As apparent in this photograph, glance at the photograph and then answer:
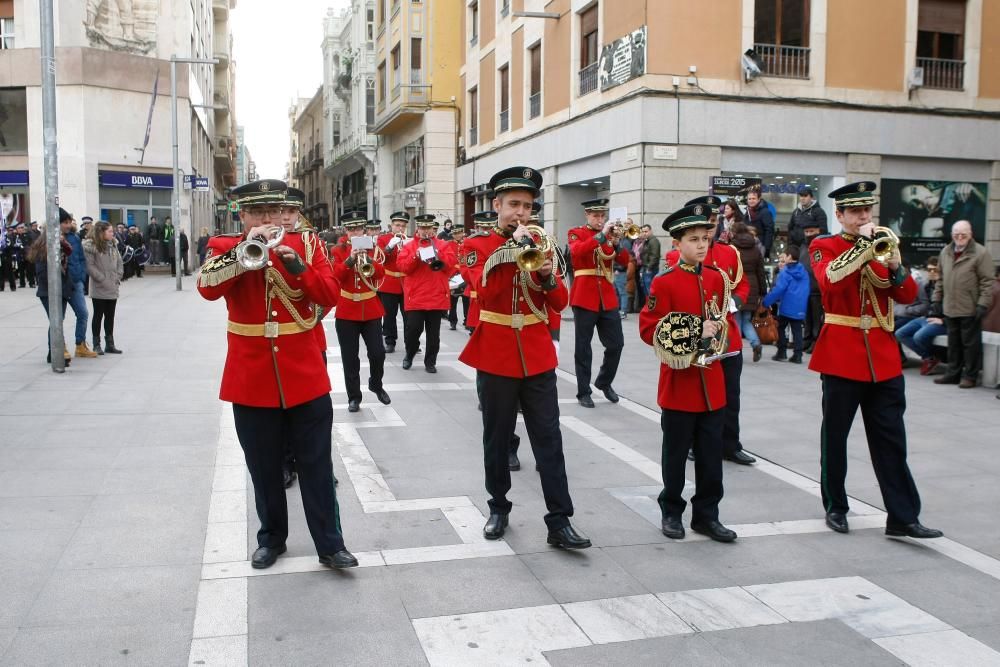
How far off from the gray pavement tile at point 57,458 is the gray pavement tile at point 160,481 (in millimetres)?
299

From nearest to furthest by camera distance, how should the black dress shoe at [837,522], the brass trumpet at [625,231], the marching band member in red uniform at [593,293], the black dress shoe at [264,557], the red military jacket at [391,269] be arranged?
the black dress shoe at [264,557] < the black dress shoe at [837,522] < the brass trumpet at [625,231] < the marching band member in red uniform at [593,293] < the red military jacket at [391,269]

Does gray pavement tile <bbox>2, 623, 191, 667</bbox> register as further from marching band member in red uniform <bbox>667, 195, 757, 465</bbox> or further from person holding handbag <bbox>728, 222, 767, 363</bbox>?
person holding handbag <bbox>728, 222, 767, 363</bbox>

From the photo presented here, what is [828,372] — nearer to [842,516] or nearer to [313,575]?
[842,516]

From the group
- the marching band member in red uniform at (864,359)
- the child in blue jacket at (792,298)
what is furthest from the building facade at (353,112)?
the marching band member in red uniform at (864,359)

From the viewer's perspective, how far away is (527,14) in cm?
2262

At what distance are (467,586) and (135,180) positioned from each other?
3492 centimetres

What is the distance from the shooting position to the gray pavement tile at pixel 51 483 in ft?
20.1

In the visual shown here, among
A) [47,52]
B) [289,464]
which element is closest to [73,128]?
[47,52]

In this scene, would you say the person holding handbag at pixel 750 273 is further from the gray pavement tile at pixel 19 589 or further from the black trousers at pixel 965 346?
the gray pavement tile at pixel 19 589

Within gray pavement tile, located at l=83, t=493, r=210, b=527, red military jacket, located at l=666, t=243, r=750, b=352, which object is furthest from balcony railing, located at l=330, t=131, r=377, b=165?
gray pavement tile, located at l=83, t=493, r=210, b=527

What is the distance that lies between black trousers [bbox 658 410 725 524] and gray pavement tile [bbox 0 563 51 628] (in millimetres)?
3319

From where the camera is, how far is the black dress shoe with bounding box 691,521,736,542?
535cm

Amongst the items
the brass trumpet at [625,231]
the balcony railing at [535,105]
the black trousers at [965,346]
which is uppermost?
the balcony railing at [535,105]

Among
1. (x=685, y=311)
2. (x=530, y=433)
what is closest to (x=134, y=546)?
(x=530, y=433)
